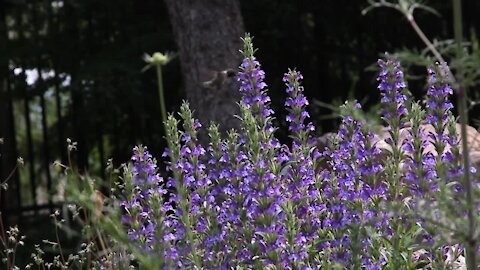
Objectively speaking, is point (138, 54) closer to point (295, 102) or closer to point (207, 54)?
point (207, 54)

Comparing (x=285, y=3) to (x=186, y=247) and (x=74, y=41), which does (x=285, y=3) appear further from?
(x=186, y=247)

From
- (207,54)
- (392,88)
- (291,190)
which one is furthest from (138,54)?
(392,88)

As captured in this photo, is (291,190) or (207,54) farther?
(207,54)

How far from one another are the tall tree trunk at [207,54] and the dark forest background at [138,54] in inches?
0.9

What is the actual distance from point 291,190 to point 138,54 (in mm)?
4863

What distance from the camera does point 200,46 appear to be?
24.8ft

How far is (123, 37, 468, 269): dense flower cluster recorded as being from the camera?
341cm

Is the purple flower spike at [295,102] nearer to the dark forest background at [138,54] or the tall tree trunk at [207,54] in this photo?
the tall tree trunk at [207,54]

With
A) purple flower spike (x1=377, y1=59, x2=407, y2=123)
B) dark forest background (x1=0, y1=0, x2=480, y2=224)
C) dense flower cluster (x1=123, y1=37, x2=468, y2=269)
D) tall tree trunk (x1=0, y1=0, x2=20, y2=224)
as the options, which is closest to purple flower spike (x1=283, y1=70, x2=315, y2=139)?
dense flower cluster (x1=123, y1=37, x2=468, y2=269)

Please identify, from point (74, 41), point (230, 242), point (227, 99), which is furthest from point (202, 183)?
point (74, 41)

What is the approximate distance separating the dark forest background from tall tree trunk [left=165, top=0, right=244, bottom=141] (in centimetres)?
2

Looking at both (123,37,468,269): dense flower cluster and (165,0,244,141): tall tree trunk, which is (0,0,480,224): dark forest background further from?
(123,37,468,269): dense flower cluster

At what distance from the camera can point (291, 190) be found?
152 inches

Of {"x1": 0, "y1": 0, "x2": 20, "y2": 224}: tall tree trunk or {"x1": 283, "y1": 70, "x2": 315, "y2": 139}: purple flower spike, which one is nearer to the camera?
{"x1": 283, "y1": 70, "x2": 315, "y2": 139}: purple flower spike
